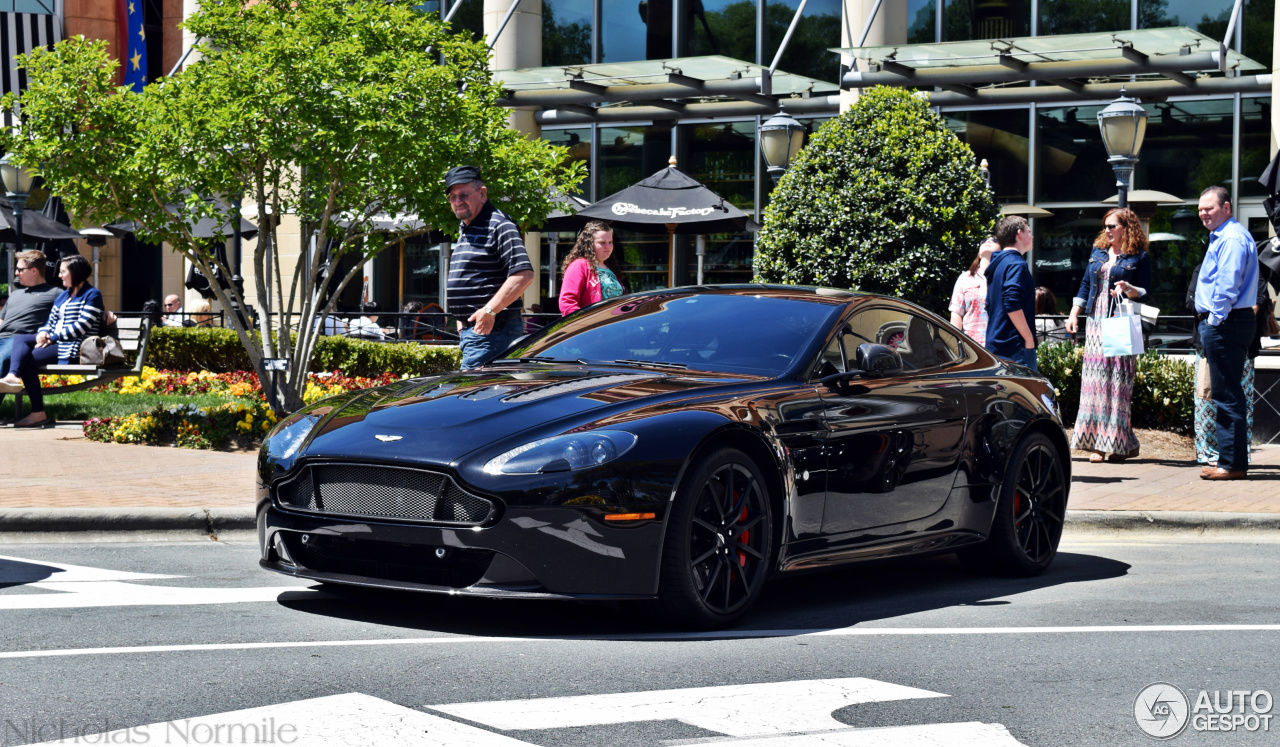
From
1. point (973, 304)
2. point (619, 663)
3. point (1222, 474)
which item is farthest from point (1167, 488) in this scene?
point (619, 663)

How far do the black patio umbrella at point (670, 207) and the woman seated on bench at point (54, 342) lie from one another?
252 inches

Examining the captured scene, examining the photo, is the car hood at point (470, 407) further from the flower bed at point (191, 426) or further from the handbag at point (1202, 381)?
the flower bed at point (191, 426)

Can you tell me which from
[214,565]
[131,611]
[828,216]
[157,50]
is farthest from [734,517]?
[157,50]

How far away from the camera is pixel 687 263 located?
2648cm

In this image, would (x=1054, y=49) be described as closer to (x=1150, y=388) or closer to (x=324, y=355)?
(x=1150, y=388)

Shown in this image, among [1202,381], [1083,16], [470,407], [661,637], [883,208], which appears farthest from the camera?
[1083,16]

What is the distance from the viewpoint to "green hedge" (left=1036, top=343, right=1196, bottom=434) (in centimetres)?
1378

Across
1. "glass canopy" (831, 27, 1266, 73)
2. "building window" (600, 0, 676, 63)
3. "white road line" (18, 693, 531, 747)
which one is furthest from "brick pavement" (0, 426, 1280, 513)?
"building window" (600, 0, 676, 63)

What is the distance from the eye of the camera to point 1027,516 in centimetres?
734

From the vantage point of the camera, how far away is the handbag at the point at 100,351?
13953 millimetres

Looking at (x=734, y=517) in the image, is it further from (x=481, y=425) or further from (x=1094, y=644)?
(x=1094, y=644)

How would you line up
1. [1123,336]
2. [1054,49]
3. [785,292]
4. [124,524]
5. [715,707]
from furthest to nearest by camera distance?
[1054,49]
[1123,336]
[124,524]
[785,292]
[715,707]

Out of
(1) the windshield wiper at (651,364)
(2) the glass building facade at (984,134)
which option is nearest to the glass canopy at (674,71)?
(2) the glass building facade at (984,134)

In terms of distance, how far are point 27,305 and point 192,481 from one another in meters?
5.43
